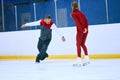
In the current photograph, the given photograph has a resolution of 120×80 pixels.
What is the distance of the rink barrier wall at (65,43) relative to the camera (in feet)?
27.6

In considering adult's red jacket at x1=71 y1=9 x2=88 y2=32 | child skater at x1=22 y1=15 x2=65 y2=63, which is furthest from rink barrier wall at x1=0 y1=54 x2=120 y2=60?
adult's red jacket at x1=71 y1=9 x2=88 y2=32

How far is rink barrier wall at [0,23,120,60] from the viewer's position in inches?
332

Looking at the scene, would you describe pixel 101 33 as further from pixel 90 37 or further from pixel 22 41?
pixel 22 41

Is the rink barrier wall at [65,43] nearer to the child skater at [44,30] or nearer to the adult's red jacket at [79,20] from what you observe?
the child skater at [44,30]

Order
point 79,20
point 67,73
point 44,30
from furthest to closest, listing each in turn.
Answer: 1. point 44,30
2. point 79,20
3. point 67,73

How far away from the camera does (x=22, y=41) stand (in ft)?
32.8

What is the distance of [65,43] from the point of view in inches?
362

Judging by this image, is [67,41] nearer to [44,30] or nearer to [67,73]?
[44,30]

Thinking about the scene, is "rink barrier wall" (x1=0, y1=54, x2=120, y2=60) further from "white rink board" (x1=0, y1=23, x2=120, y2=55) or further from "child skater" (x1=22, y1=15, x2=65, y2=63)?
"child skater" (x1=22, y1=15, x2=65, y2=63)

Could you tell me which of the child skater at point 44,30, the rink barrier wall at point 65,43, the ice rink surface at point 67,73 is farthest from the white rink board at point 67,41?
the ice rink surface at point 67,73

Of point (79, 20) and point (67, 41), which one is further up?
point (79, 20)

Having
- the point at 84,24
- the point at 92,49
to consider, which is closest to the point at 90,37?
the point at 92,49

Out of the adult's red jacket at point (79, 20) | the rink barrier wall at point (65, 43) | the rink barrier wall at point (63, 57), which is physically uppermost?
the adult's red jacket at point (79, 20)

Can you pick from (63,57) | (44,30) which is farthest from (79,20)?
(63,57)
